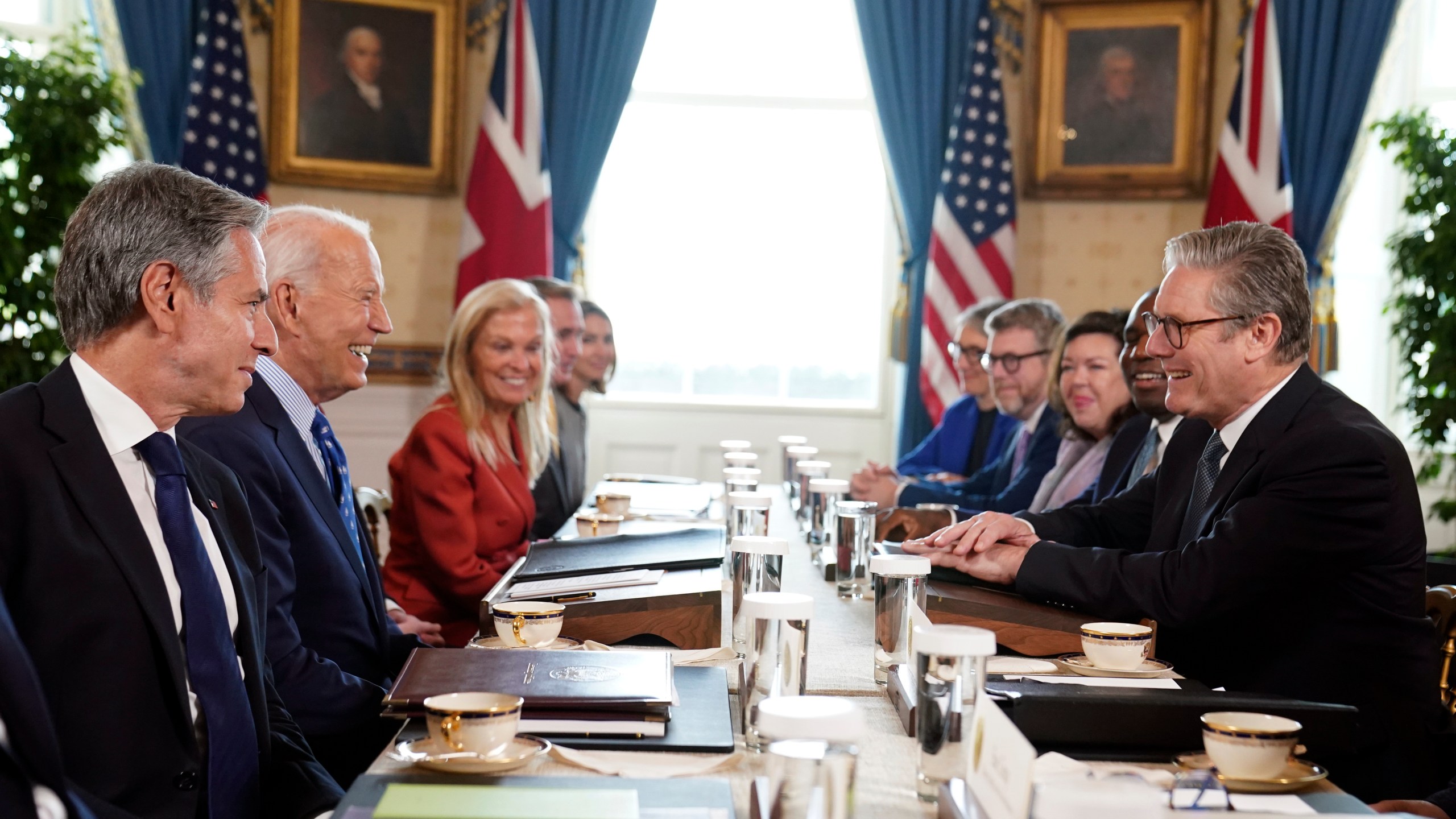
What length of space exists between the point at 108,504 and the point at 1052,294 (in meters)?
6.58

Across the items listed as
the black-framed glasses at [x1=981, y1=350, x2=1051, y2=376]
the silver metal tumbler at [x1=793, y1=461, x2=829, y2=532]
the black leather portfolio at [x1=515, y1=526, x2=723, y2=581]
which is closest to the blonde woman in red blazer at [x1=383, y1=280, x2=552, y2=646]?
the black leather portfolio at [x1=515, y1=526, x2=723, y2=581]

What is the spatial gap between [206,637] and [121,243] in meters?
0.54

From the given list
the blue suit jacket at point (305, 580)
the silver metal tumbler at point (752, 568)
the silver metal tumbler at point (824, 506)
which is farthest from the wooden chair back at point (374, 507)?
the silver metal tumbler at point (752, 568)

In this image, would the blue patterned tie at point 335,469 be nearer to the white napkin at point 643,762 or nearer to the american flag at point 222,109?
the white napkin at point 643,762

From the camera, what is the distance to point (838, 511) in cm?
269

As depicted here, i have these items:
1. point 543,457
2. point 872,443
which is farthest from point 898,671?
point 872,443

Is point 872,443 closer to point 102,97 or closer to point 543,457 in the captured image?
point 543,457

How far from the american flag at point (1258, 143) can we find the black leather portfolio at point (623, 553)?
4909 millimetres

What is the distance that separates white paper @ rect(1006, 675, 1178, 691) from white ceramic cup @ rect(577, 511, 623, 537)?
1681 mm

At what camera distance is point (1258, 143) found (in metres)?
6.72

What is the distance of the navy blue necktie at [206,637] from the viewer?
63.7 inches

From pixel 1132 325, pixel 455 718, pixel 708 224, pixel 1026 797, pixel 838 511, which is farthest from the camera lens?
pixel 708 224

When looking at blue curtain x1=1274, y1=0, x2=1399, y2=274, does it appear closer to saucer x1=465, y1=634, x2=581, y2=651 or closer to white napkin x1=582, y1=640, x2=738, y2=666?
white napkin x1=582, y1=640, x2=738, y2=666

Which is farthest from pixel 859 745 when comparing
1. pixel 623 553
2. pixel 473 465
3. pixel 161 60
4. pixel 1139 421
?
pixel 161 60
